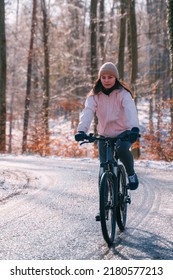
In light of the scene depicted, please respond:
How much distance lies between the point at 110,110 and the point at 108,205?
1186 millimetres

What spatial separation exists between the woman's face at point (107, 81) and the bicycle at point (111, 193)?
0.71 m

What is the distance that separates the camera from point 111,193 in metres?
5.14

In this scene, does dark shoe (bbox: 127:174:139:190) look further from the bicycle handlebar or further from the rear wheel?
the bicycle handlebar

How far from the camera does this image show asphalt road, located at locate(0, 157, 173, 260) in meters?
4.59

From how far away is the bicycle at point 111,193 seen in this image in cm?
481

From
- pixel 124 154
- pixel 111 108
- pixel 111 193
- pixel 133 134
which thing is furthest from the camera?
pixel 111 108

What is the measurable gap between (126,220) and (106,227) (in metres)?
1.29

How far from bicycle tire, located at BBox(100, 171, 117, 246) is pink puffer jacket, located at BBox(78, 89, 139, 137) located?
658 mm

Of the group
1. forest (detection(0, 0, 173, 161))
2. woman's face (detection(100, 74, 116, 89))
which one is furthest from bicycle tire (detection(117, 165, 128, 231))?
forest (detection(0, 0, 173, 161))

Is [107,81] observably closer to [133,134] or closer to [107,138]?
[107,138]

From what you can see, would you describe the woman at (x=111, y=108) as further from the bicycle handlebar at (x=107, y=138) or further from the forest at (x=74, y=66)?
the forest at (x=74, y=66)

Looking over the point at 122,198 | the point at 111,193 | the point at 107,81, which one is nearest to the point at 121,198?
the point at 122,198

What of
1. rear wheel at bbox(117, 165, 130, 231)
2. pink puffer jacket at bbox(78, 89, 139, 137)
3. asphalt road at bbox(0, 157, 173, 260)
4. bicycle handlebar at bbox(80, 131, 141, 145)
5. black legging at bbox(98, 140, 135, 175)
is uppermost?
pink puffer jacket at bbox(78, 89, 139, 137)

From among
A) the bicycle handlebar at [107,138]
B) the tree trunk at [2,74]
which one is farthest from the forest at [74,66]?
the bicycle handlebar at [107,138]
